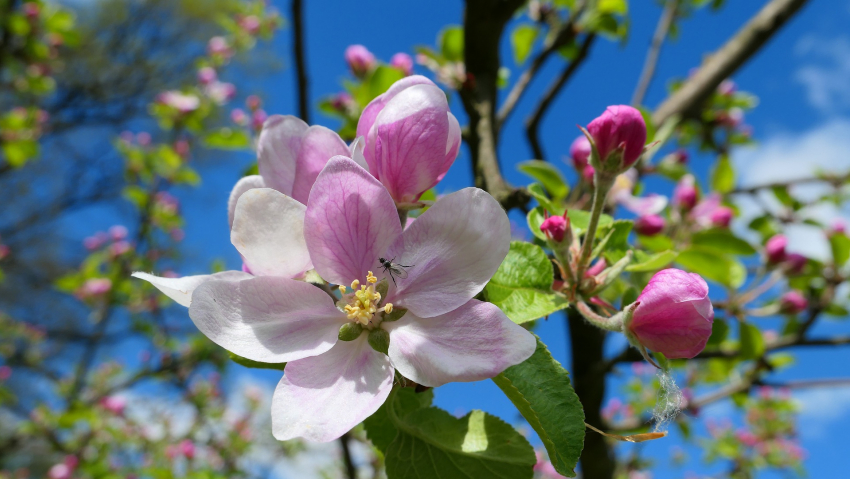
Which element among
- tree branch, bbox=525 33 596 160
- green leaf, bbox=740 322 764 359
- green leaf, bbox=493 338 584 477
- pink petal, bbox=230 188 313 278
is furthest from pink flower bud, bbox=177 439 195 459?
green leaf, bbox=493 338 584 477

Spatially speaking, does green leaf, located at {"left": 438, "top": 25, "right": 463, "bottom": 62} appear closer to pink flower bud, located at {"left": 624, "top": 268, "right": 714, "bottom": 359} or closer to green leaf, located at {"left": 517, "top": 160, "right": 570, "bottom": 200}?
green leaf, located at {"left": 517, "top": 160, "right": 570, "bottom": 200}

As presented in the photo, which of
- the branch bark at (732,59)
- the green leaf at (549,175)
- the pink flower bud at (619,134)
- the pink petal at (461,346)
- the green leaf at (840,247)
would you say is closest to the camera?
the pink petal at (461,346)

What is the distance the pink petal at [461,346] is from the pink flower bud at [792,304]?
73.0 inches

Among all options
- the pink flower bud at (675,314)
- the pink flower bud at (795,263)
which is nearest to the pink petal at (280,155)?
Result: the pink flower bud at (675,314)

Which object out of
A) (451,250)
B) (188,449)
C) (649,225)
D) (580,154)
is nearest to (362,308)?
(451,250)

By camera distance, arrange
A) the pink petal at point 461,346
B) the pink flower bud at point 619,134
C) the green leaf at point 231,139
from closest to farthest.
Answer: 1. the pink petal at point 461,346
2. the pink flower bud at point 619,134
3. the green leaf at point 231,139

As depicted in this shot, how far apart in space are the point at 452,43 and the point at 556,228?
3.93 feet

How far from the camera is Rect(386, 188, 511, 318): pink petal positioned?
0.51m

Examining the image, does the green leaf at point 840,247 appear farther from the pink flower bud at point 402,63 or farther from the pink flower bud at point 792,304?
the pink flower bud at point 402,63

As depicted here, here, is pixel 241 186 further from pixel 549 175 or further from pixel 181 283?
pixel 549 175

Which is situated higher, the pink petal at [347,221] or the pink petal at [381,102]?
the pink petal at [381,102]

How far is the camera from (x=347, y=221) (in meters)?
0.55

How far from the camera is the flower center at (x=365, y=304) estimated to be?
0.57 metres

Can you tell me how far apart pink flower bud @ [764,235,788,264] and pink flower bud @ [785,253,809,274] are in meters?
0.05
